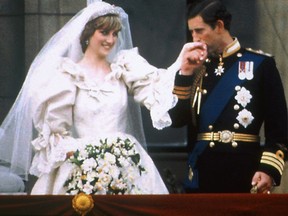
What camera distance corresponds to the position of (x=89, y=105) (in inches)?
294

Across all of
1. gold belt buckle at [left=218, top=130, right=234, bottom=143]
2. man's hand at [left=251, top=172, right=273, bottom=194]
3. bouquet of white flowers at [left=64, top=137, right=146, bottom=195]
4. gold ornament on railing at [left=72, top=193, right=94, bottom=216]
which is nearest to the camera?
gold ornament on railing at [left=72, top=193, right=94, bottom=216]

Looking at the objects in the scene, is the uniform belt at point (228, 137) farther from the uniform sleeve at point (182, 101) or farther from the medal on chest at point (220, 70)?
the medal on chest at point (220, 70)

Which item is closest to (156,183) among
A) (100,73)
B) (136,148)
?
(136,148)

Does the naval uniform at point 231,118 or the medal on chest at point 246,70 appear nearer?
the naval uniform at point 231,118

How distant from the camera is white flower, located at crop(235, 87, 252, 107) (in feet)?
23.8

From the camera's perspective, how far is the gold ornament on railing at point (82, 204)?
6.54 m

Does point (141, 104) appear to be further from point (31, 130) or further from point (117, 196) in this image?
point (117, 196)

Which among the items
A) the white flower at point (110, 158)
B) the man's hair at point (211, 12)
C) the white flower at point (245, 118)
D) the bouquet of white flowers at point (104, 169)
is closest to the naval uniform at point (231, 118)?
the white flower at point (245, 118)

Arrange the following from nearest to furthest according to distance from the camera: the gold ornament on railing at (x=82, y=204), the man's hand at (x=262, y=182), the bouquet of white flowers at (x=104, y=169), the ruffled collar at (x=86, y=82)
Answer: the gold ornament on railing at (x=82, y=204)
the man's hand at (x=262, y=182)
the bouquet of white flowers at (x=104, y=169)
the ruffled collar at (x=86, y=82)

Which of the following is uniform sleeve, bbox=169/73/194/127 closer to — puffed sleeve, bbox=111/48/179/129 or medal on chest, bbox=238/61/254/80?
puffed sleeve, bbox=111/48/179/129

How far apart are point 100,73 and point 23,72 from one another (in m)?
1.07

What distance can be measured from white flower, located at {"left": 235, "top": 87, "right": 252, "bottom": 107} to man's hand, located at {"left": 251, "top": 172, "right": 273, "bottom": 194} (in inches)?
17.8

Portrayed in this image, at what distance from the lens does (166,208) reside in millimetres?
6566

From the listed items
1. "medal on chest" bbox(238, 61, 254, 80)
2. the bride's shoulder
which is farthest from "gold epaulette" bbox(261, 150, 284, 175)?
the bride's shoulder
